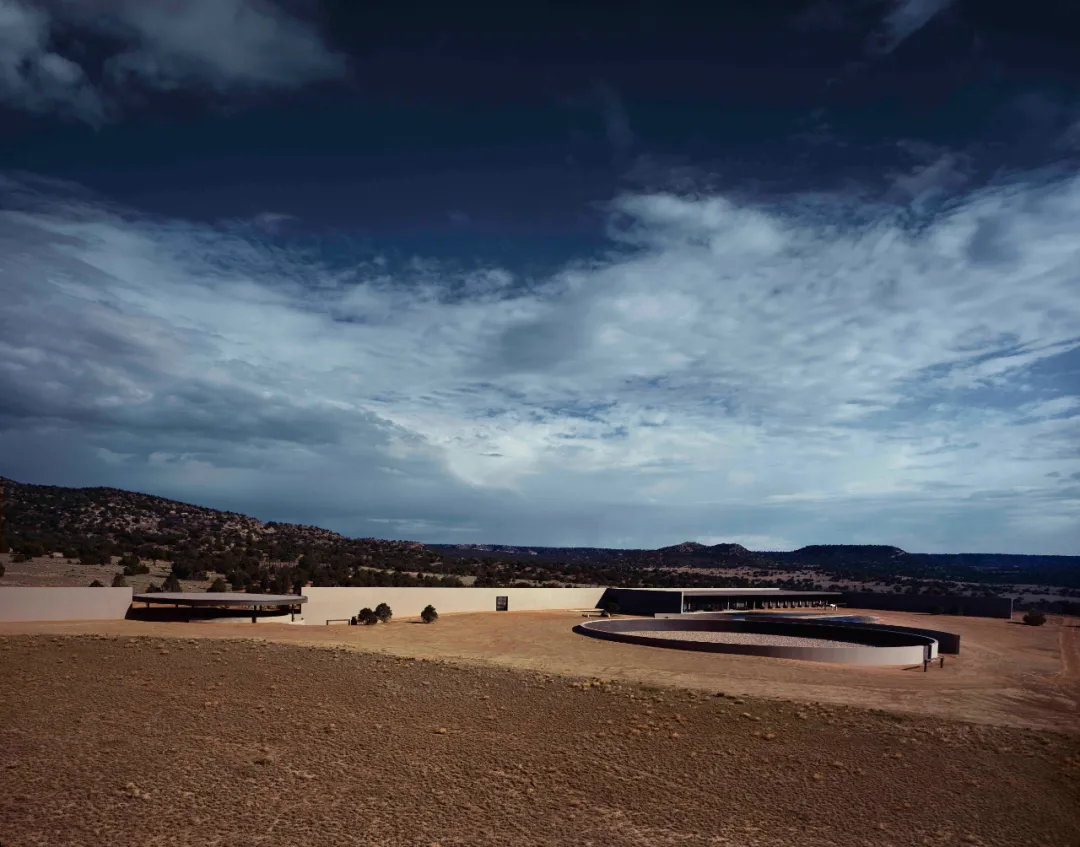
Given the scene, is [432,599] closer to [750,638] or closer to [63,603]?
[750,638]

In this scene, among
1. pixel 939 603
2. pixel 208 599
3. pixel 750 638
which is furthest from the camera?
pixel 939 603

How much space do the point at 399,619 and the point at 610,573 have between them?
5406cm

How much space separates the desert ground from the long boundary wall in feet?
140

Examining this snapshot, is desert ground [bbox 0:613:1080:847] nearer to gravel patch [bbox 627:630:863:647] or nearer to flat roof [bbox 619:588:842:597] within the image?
gravel patch [bbox 627:630:863:647]

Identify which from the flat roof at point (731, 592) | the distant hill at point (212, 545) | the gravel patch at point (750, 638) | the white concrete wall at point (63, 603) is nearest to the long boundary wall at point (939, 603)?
the flat roof at point (731, 592)

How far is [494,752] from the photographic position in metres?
19.1

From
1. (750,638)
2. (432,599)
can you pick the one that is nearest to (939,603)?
(750,638)

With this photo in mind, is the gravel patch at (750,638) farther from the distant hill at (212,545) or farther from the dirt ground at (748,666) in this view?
the distant hill at (212,545)

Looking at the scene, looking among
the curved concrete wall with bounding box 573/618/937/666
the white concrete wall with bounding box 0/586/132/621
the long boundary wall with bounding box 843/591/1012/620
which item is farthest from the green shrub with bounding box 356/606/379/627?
the long boundary wall with bounding box 843/591/1012/620

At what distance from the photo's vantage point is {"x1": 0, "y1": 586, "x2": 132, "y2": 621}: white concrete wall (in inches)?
1436

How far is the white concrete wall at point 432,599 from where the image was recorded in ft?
155

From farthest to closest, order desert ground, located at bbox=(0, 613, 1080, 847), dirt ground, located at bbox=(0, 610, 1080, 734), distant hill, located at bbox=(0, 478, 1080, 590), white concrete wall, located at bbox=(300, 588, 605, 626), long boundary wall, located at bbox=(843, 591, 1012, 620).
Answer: long boundary wall, located at bbox=(843, 591, 1012, 620), distant hill, located at bbox=(0, 478, 1080, 590), white concrete wall, located at bbox=(300, 588, 605, 626), dirt ground, located at bbox=(0, 610, 1080, 734), desert ground, located at bbox=(0, 613, 1080, 847)

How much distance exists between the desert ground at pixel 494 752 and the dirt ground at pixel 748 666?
303 millimetres

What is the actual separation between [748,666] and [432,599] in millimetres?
26863
